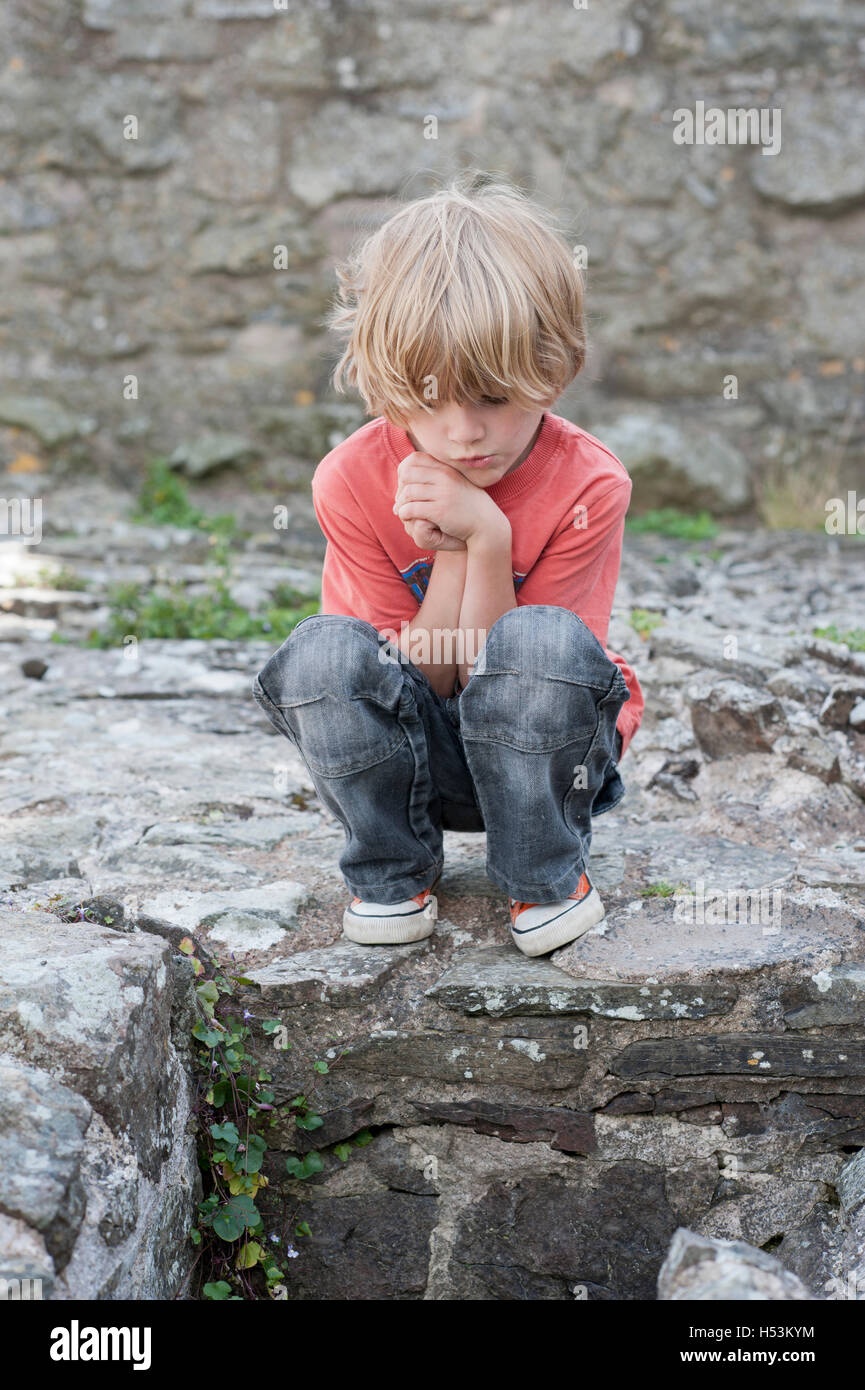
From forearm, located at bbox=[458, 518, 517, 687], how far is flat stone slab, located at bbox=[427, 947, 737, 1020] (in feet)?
1.61

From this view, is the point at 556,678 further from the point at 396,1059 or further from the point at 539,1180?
the point at 539,1180

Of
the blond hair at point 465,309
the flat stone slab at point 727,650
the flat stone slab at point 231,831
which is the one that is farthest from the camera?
the flat stone slab at point 727,650

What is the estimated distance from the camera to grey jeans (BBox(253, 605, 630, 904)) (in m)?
1.74

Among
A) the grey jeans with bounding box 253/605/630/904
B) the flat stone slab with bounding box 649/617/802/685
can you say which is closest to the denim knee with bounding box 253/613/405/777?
the grey jeans with bounding box 253/605/630/904

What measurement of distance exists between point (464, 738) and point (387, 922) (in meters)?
0.35

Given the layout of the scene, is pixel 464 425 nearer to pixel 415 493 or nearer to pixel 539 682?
pixel 415 493

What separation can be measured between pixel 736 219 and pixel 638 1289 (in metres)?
4.40

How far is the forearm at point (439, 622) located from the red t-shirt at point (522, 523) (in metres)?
0.04

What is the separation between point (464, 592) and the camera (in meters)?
1.87

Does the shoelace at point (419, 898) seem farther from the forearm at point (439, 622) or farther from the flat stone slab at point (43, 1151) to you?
the flat stone slab at point (43, 1151)

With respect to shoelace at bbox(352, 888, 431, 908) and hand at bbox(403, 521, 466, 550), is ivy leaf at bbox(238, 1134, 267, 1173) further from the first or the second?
hand at bbox(403, 521, 466, 550)

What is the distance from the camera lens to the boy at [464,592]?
1677mm

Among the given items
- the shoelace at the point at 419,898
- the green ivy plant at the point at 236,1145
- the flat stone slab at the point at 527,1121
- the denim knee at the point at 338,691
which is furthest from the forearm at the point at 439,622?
the flat stone slab at the point at 527,1121
